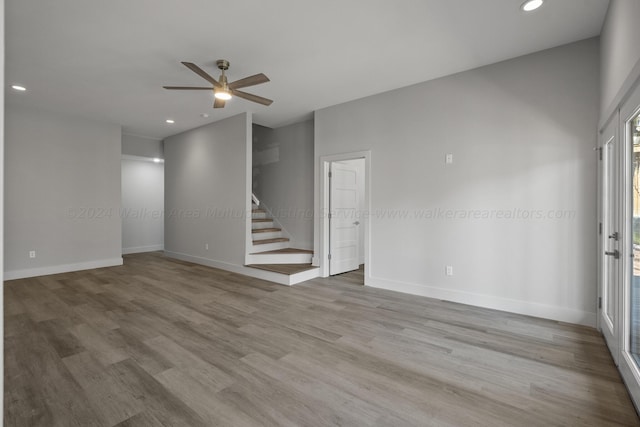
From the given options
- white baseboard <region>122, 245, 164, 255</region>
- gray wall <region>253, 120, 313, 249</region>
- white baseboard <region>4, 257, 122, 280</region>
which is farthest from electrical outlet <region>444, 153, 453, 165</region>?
white baseboard <region>122, 245, 164, 255</region>

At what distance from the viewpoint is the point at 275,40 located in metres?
3.15

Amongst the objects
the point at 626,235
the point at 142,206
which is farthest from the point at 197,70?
the point at 142,206

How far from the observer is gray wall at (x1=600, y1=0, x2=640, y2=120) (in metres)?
1.94

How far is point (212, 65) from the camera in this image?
3.65 meters

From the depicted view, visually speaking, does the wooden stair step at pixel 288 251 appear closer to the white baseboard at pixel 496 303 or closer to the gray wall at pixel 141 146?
the white baseboard at pixel 496 303

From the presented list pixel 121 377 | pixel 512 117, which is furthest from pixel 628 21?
pixel 121 377

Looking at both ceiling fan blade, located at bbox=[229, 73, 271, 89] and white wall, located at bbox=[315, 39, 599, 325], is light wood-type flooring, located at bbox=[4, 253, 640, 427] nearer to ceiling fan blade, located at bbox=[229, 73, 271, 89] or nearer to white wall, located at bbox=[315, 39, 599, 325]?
white wall, located at bbox=[315, 39, 599, 325]

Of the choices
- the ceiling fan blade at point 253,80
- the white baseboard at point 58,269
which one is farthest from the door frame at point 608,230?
the white baseboard at point 58,269

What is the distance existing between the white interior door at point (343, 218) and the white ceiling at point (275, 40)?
1493mm

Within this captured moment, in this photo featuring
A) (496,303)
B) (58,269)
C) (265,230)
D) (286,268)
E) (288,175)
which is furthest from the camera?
(288,175)

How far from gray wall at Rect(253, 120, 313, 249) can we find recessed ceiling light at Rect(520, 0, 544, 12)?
12.9ft

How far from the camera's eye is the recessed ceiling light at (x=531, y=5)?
2.55m

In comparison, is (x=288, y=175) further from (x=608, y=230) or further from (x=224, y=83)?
(x=608, y=230)

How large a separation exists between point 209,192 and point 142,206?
3.15m
